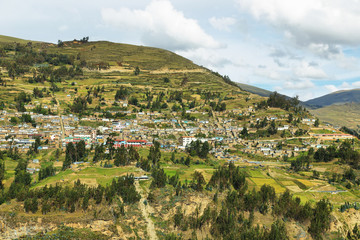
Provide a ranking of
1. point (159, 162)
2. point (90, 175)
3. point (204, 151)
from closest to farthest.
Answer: point (90, 175)
point (159, 162)
point (204, 151)

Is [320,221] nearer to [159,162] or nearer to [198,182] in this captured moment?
[198,182]

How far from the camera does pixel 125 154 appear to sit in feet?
223

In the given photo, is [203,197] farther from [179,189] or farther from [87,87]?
[87,87]

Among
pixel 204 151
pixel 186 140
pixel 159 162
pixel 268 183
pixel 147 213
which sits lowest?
pixel 147 213

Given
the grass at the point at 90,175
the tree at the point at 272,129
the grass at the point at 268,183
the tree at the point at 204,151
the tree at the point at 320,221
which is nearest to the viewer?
the tree at the point at 320,221

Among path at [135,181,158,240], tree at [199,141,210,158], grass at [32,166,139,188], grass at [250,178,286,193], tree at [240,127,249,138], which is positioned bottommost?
path at [135,181,158,240]

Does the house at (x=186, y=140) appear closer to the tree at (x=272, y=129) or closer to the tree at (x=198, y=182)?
the tree at (x=198, y=182)

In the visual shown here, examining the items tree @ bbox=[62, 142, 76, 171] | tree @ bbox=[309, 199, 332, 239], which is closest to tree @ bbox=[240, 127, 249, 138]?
tree @ bbox=[309, 199, 332, 239]

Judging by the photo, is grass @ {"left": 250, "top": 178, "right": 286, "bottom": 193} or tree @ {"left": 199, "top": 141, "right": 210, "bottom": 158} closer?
grass @ {"left": 250, "top": 178, "right": 286, "bottom": 193}

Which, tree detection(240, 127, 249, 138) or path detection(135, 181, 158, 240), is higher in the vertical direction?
tree detection(240, 127, 249, 138)

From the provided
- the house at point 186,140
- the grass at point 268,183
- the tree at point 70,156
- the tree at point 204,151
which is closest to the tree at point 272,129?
the house at point 186,140

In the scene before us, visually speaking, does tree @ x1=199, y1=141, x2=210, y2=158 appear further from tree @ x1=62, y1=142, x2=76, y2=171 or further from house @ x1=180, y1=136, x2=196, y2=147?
tree @ x1=62, y1=142, x2=76, y2=171

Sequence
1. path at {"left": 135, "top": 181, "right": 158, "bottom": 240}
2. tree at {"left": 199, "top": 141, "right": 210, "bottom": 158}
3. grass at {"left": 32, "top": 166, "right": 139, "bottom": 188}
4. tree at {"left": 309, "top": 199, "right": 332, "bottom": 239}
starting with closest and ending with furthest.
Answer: path at {"left": 135, "top": 181, "right": 158, "bottom": 240}
tree at {"left": 309, "top": 199, "right": 332, "bottom": 239}
grass at {"left": 32, "top": 166, "right": 139, "bottom": 188}
tree at {"left": 199, "top": 141, "right": 210, "bottom": 158}

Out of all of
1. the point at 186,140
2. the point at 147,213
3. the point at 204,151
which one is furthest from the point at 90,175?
the point at 186,140
